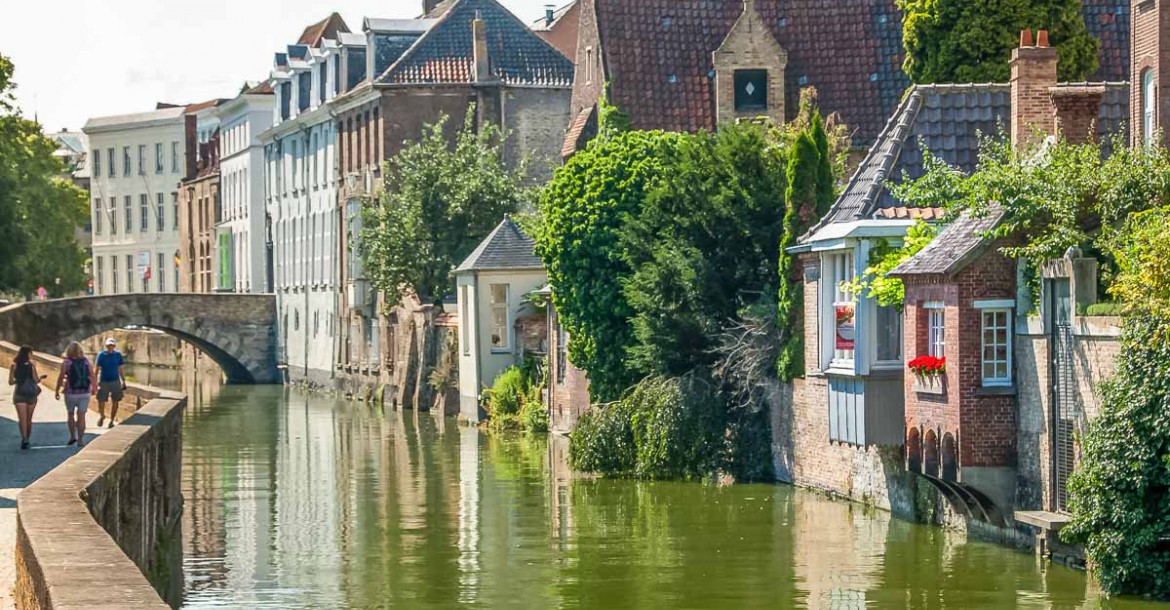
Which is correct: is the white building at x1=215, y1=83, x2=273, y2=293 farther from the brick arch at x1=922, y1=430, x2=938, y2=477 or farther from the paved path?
the brick arch at x1=922, y1=430, x2=938, y2=477

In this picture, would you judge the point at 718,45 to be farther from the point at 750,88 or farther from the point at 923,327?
the point at 923,327

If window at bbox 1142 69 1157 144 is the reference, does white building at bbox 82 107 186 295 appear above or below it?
above

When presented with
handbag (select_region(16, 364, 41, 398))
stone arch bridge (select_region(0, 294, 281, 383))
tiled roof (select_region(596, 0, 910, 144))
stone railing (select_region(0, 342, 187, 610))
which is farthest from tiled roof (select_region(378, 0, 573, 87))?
handbag (select_region(16, 364, 41, 398))

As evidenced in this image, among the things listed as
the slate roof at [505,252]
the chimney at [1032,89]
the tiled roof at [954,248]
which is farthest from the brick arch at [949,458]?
the slate roof at [505,252]

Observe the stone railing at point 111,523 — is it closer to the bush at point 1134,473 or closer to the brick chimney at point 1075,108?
the bush at point 1134,473

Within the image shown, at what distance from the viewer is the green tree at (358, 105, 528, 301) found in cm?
5862

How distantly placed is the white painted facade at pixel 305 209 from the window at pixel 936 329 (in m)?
47.6

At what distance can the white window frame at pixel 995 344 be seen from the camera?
2667 cm

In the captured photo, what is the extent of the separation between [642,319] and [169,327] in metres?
42.7

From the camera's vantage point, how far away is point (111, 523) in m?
20.4

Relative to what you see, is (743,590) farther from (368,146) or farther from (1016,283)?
(368,146)

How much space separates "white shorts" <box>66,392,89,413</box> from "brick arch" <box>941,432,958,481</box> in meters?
10.8

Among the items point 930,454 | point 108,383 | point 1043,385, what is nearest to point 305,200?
point 108,383

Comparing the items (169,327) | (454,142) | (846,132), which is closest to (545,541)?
(846,132)
